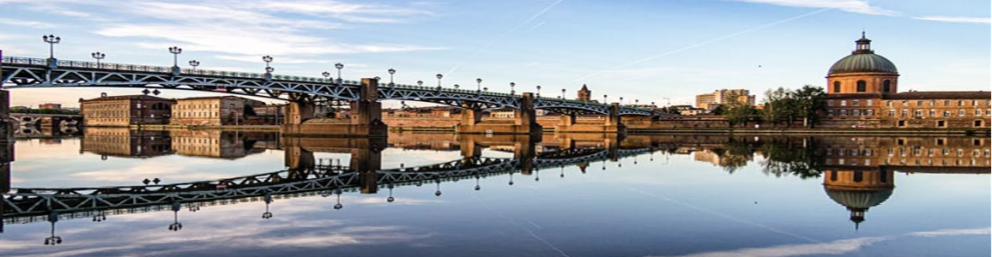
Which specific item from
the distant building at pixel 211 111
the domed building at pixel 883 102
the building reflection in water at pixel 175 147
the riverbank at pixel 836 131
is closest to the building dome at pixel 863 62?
the domed building at pixel 883 102

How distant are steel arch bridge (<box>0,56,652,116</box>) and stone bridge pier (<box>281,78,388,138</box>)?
1.29m

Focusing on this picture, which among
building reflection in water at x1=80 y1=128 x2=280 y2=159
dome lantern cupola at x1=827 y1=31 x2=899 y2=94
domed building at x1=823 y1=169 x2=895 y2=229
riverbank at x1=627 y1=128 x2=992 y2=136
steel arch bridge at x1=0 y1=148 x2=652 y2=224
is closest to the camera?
steel arch bridge at x1=0 y1=148 x2=652 y2=224

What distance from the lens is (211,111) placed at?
167375 mm

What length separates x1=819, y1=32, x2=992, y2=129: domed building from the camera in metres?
121

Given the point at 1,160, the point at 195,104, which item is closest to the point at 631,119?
the point at 195,104

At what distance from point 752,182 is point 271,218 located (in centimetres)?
1722

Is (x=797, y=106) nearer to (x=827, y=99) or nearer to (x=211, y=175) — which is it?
(x=827, y=99)

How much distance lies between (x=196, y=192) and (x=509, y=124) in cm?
9635

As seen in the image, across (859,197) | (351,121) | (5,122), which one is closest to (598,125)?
(351,121)

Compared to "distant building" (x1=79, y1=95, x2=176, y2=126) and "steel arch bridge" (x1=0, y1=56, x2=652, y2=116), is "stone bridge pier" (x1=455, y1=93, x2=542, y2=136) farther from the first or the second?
"distant building" (x1=79, y1=95, x2=176, y2=126)

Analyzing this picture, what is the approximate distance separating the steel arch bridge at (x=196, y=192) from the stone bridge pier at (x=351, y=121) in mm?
56178

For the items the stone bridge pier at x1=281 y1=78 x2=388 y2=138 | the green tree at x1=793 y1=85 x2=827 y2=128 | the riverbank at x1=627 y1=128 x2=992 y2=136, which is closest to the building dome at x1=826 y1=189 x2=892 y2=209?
the stone bridge pier at x1=281 y1=78 x2=388 y2=138

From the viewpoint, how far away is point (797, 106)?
12388cm

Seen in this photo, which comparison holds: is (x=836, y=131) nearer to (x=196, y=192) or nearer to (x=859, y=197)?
(x=859, y=197)
